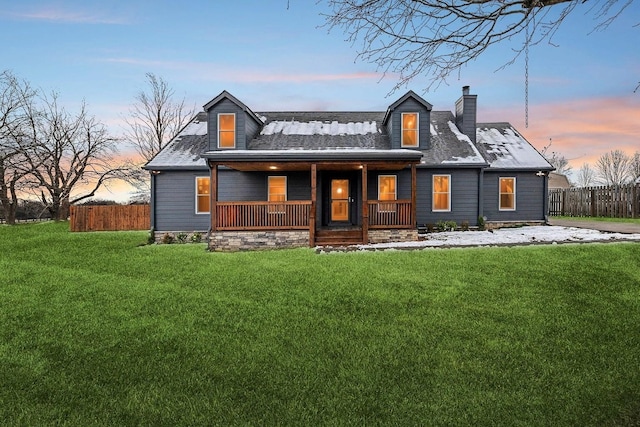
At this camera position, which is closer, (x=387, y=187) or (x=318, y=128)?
(x=387, y=187)

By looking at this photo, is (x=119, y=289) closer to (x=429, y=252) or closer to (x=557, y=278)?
(x=429, y=252)

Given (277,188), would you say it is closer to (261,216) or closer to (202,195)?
(261,216)

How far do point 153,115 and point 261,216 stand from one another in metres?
23.4

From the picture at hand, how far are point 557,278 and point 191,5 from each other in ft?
33.4

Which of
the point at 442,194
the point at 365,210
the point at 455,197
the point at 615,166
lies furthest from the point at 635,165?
the point at 365,210

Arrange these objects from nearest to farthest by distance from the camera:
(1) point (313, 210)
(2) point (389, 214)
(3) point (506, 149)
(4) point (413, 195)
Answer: (1) point (313, 210) → (4) point (413, 195) → (2) point (389, 214) → (3) point (506, 149)

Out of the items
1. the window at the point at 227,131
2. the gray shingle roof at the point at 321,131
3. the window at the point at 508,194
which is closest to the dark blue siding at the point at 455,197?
the window at the point at 508,194

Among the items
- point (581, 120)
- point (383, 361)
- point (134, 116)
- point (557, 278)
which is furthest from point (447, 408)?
point (134, 116)

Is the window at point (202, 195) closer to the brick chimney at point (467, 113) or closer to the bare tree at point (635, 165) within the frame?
the brick chimney at point (467, 113)

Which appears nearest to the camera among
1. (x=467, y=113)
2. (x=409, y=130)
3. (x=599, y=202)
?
(x=409, y=130)

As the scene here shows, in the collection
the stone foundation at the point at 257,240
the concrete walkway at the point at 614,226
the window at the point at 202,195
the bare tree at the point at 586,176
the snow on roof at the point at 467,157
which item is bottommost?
the stone foundation at the point at 257,240

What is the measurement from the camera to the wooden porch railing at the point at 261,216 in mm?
12805

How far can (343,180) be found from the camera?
622 inches

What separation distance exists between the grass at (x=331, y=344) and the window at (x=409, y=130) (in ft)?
27.5
